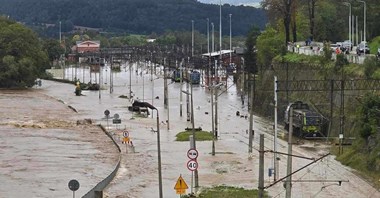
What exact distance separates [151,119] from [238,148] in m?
24.9

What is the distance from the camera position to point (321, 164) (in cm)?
4650

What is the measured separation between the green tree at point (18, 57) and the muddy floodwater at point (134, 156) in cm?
2236

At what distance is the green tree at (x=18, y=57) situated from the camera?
115062 millimetres

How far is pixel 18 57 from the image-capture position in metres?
118

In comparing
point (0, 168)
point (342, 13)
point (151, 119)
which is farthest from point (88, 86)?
point (0, 168)

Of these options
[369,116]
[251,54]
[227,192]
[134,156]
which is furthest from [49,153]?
[251,54]

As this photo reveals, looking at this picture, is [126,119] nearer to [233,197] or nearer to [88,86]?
[233,197]

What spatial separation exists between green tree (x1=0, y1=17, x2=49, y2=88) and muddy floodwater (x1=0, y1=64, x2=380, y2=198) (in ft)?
73.3

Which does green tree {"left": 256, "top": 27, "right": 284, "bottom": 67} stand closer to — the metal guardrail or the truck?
the truck

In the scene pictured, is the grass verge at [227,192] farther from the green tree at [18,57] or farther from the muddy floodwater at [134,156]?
the green tree at [18,57]

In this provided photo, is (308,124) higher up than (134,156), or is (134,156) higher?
(308,124)

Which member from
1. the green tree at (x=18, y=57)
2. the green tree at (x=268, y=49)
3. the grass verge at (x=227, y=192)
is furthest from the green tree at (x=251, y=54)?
the grass verge at (x=227, y=192)

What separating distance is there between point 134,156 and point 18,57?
69.2m

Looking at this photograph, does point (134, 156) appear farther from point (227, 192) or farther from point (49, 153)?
point (227, 192)
